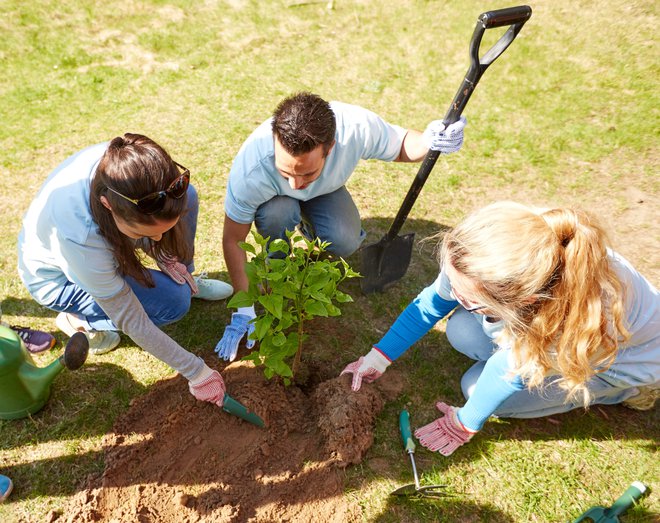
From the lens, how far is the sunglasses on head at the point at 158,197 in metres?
1.72

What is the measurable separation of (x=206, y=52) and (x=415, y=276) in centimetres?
393

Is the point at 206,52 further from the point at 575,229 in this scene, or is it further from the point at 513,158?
the point at 575,229

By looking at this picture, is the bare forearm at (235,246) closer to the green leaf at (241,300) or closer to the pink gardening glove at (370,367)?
the green leaf at (241,300)

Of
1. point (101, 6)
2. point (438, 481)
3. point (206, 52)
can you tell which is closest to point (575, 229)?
point (438, 481)

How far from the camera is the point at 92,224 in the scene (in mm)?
1894

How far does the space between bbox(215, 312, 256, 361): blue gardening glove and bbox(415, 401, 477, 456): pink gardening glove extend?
3.68 feet

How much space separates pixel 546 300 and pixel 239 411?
5.07 ft

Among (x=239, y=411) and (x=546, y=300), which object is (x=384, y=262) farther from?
(x=546, y=300)

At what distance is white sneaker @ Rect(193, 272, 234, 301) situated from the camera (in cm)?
301

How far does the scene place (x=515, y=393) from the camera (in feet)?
7.51

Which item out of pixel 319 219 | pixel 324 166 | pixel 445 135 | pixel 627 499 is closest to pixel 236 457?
pixel 319 219

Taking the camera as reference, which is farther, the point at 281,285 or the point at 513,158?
the point at 513,158

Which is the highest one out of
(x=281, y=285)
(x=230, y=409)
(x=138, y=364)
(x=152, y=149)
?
(x=152, y=149)

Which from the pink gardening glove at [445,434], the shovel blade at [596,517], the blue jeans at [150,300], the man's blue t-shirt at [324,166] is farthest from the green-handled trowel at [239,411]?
the shovel blade at [596,517]
